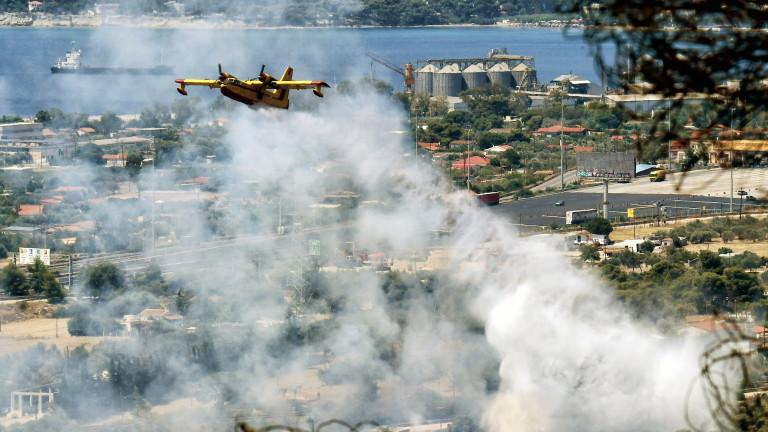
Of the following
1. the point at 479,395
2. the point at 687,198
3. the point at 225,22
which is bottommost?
the point at 479,395

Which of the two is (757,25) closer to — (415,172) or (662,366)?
(662,366)

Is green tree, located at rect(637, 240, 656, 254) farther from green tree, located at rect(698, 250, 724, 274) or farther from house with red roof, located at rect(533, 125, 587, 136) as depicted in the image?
house with red roof, located at rect(533, 125, 587, 136)

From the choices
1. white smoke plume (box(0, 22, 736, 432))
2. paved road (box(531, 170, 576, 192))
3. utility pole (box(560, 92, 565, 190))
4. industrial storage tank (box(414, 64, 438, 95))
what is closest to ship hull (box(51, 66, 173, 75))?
industrial storage tank (box(414, 64, 438, 95))

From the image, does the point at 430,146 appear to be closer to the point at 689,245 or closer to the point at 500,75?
the point at 689,245

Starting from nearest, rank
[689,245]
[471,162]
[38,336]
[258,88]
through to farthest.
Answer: [258,88] → [38,336] → [689,245] → [471,162]

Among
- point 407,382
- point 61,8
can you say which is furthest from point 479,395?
point 61,8

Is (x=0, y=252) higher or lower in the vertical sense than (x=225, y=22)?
lower

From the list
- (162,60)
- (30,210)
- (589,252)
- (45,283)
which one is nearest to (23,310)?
(45,283)
